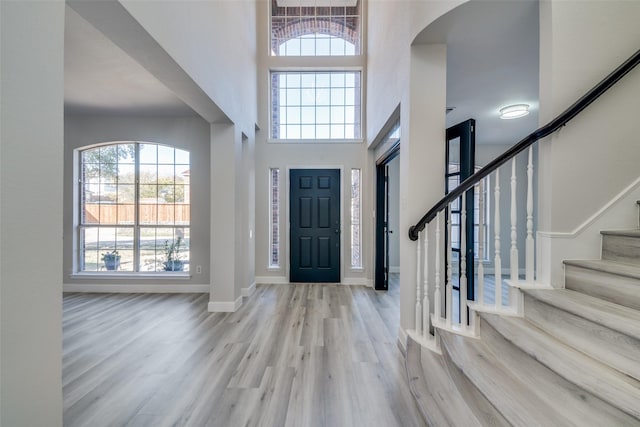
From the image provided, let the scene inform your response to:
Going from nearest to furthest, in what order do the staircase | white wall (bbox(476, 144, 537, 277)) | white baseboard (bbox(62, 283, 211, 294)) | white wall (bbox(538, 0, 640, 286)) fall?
1. the staircase
2. white wall (bbox(538, 0, 640, 286))
3. white baseboard (bbox(62, 283, 211, 294))
4. white wall (bbox(476, 144, 537, 277))

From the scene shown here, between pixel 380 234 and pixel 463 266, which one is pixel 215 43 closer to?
pixel 463 266

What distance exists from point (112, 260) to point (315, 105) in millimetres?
4314

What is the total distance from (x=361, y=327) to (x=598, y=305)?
6.43 feet

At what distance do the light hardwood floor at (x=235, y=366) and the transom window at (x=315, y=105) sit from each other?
120 inches

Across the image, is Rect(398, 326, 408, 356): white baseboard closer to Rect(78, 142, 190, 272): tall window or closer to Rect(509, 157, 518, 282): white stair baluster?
Rect(509, 157, 518, 282): white stair baluster

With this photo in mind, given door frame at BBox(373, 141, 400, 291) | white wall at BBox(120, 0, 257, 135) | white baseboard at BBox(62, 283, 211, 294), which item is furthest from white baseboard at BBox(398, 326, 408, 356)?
white baseboard at BBox(62, 283, 211, 294)

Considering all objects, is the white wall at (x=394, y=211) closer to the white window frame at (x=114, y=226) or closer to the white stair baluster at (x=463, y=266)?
the white stair baluster at (x=463, y=266)

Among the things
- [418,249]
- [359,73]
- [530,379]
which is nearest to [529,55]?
[418,249]

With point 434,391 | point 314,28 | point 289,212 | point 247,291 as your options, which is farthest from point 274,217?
point 434,391

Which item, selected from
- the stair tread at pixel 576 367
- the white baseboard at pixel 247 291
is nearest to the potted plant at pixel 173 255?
the white baseboard at pixel 247 291

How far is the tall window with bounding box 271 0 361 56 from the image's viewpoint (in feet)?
15.5

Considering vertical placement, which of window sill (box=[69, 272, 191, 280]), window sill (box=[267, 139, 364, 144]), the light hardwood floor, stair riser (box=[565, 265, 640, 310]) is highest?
window sill (box=[267, 139, 364, 144])

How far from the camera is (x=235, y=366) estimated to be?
6.97 ft

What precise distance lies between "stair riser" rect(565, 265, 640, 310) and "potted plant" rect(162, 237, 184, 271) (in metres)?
4.64
